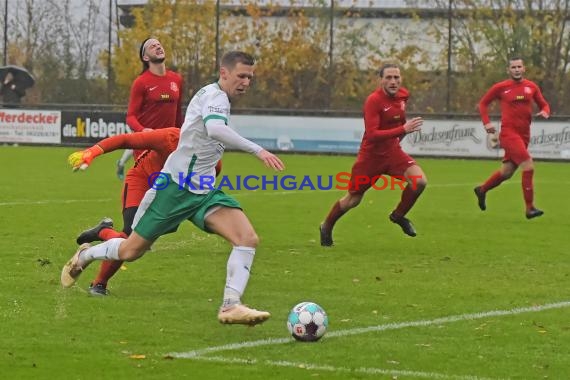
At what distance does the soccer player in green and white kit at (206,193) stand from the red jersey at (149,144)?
1.64 feet

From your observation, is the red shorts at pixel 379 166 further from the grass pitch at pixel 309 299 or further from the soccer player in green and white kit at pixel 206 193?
the soccer player in green and white kit at pixel 206 193

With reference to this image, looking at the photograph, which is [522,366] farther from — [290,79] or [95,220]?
[290,79]

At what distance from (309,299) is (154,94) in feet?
11.0

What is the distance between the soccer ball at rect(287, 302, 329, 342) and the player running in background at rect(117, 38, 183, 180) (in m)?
4.65

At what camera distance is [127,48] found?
41.7m

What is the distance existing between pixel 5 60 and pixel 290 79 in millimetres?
9802

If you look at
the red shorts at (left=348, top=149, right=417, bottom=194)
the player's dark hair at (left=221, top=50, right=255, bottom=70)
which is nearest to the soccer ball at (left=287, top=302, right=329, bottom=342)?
the player's dark hair at (left=221, top=50, right=255, bottom=70)

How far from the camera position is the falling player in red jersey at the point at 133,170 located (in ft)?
28.2

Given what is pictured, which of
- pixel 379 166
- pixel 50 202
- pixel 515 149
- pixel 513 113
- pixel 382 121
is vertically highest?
pixel 513 113

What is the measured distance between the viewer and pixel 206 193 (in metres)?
8.29

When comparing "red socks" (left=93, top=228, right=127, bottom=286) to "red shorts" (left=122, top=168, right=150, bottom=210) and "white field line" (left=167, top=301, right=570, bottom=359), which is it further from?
"white field line" (left=167, top=301, right=570, bottom=359)

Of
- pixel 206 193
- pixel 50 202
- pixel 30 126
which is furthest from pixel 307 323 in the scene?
pixel 30 126

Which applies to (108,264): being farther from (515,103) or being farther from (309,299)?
(515,103)

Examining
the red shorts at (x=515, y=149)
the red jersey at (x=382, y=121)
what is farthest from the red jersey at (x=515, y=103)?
the red jersey at (x=382, y=121)
